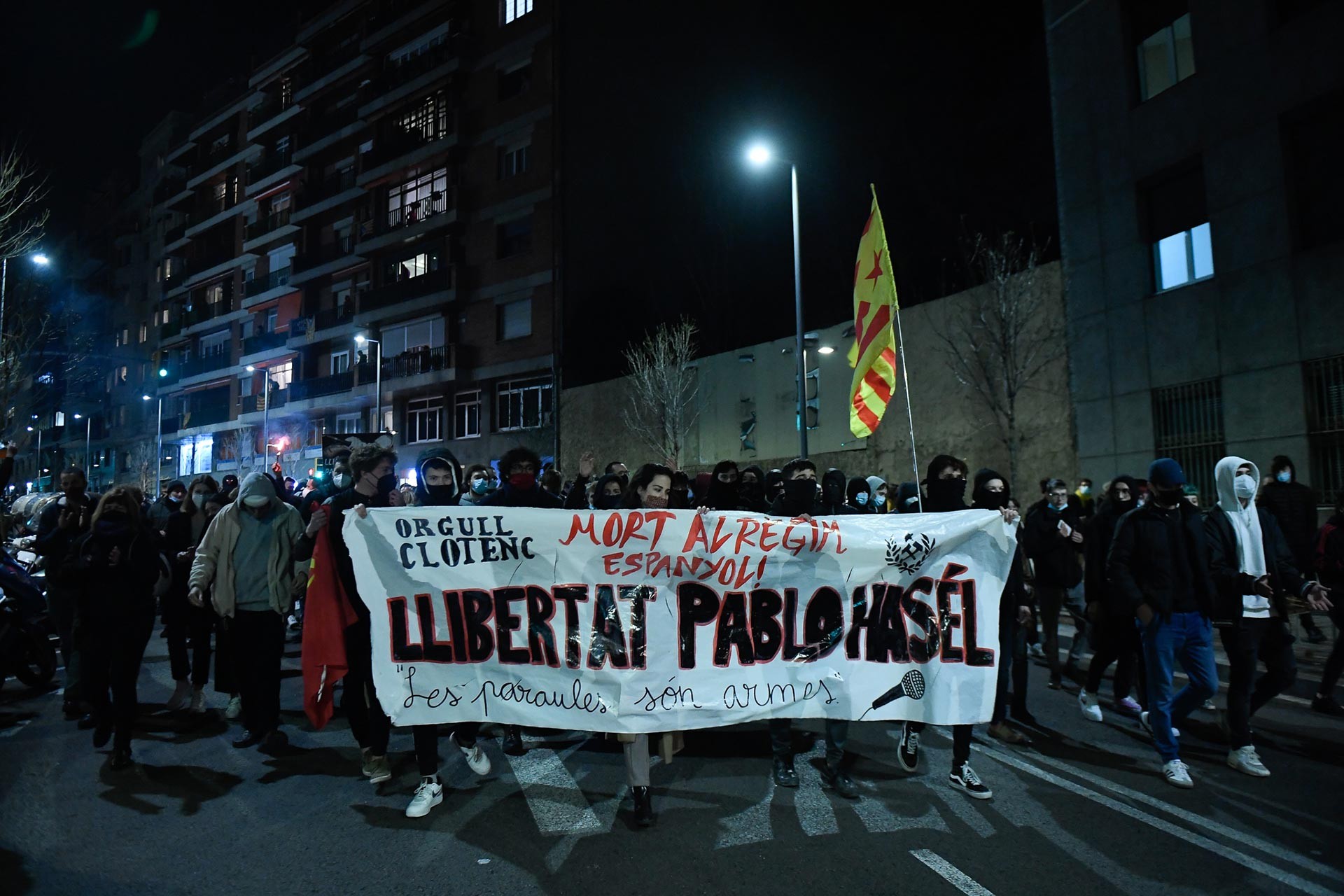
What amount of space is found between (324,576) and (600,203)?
30703mm

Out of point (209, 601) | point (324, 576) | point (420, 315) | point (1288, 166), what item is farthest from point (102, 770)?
point (420, 315)

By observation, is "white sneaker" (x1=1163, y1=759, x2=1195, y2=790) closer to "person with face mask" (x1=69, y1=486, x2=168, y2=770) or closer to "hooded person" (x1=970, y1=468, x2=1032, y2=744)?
"hooded person" (x1=970, y1=468, x2=1032, y2=744)

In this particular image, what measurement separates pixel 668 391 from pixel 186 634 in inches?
788

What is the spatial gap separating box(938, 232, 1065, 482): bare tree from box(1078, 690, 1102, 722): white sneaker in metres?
11.2

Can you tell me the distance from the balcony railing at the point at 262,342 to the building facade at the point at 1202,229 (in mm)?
39799

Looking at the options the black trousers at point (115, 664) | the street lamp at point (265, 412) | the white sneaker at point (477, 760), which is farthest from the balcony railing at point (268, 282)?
the white sneaker at point (477, 760)

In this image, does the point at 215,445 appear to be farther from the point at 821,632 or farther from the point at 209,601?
the point at 821,632

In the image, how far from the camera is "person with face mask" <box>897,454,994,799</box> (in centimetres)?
517

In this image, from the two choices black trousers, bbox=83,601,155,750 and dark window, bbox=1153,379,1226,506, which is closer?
black trousers, bbox=83,601,155,750

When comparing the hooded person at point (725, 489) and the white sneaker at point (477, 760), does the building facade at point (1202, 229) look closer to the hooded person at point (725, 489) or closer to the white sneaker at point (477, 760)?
A: the hooded person at point (725, 489)

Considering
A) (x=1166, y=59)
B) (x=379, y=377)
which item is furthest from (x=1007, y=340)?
(x=379, y=377)

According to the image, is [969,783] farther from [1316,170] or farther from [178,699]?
[1316,170]

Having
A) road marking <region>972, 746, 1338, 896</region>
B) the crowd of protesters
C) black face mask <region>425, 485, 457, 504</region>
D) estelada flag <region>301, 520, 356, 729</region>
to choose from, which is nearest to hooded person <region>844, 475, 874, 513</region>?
the crowd of protesters

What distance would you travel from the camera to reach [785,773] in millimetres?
5316
